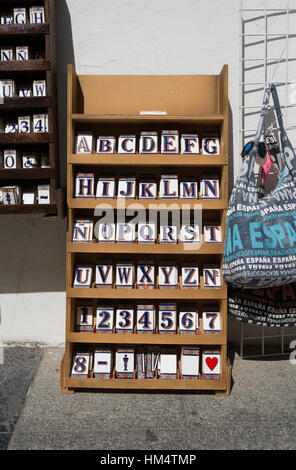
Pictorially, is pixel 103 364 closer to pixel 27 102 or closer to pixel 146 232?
pixel 146 232

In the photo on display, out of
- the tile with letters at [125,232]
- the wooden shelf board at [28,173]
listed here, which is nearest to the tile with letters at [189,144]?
the tile with letters at [125,232]

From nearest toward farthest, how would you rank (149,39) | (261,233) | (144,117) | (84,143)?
(261,233)
(144,117)
(84,143)
(149,39)

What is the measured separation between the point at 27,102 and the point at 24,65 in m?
0.23

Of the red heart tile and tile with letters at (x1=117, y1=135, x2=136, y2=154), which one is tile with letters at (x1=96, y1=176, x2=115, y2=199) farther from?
the red heart tile

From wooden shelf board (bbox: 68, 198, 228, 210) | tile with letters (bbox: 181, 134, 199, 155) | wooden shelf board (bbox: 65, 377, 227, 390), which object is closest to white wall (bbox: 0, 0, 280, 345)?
tile with letters (bbox: 181, 134, 199, 155)

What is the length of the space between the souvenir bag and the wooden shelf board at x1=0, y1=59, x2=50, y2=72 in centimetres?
140

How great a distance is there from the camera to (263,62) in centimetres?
302

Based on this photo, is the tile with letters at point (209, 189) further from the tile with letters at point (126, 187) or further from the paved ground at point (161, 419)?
the paved ground at point (161, 419)

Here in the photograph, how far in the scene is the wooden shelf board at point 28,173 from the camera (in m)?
2.65

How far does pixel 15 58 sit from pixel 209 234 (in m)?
1.73

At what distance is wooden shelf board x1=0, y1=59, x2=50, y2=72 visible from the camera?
8.61 feet

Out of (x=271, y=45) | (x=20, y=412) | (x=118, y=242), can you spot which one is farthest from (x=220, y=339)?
(x=271, y=45)

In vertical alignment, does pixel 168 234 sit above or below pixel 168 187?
below

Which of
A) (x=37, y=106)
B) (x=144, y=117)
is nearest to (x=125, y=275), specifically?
(x=144, y=117)
